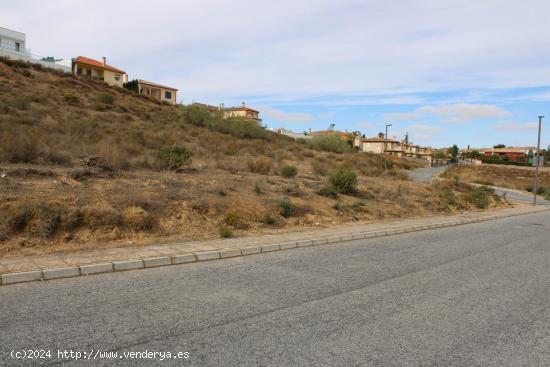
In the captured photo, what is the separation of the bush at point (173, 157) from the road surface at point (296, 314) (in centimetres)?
1031

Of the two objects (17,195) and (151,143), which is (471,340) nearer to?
(17,195)

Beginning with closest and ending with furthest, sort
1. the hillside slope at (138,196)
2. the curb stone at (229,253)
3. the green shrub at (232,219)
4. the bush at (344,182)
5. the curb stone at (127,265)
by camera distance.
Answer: the curb stone at (127,265)
the curb stone at (229,253)
the hillside slope at (138,196)
the green shrub at (232,219)
the bush at (344,182)

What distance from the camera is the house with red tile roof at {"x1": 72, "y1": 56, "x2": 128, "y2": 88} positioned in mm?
67938

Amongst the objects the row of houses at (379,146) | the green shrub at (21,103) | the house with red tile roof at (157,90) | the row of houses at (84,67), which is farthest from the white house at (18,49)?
the row of houses at (379,146)

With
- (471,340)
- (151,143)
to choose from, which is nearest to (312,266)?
(471,340)

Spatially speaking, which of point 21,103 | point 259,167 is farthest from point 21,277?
point 21,103

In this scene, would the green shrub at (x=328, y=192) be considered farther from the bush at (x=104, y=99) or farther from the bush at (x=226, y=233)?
the bush at (x=104, y=99)

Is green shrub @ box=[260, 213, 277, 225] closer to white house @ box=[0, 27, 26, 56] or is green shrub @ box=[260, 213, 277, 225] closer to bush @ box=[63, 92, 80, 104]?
bush @ box=[63, 92, 80, 104]

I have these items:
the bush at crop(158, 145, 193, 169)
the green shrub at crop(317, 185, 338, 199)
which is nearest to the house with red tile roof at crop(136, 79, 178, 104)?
the bush at crop(158, 145, 193, 169)

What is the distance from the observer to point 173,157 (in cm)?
1861

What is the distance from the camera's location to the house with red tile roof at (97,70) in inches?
2675

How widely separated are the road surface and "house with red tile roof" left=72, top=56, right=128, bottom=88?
66052mm

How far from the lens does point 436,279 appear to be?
787 centimetres

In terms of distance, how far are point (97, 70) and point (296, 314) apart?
72819 millimetres
